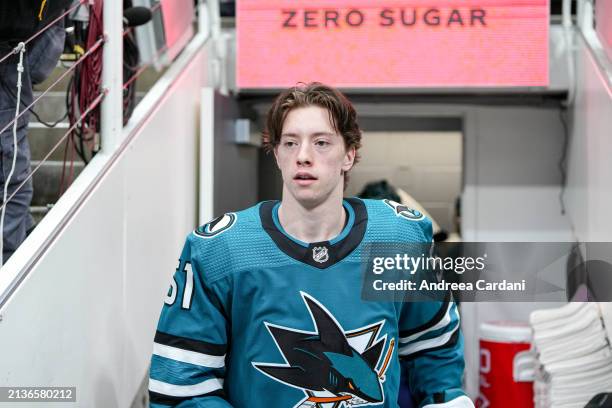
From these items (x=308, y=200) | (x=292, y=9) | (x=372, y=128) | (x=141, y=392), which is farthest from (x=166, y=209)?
(x=372, y=128)

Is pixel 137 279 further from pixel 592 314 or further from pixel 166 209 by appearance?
pixel 592 314

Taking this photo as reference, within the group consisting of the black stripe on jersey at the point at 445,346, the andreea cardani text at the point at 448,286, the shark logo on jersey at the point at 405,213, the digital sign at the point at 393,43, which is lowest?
the black stripe on jersey at the point at 445,346

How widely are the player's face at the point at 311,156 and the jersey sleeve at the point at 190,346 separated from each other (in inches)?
11.6

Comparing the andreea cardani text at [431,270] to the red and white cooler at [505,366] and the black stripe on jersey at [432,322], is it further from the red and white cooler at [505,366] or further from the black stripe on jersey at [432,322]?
the red and white cooler at [505,366]

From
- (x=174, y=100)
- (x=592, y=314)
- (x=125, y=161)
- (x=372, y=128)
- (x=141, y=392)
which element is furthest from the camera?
(x=372, y=128)

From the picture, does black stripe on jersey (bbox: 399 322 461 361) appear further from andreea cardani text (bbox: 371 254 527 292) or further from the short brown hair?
the short brown hair

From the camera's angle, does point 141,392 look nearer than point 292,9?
Yes

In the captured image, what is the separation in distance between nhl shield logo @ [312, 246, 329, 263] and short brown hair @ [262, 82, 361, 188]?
0.26m

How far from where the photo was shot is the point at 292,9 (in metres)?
3.78

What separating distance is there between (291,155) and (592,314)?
5.08ft

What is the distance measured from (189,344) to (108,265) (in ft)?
1.98

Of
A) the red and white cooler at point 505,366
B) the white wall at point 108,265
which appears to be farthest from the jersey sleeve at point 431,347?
the red and white cooler at point 505,366

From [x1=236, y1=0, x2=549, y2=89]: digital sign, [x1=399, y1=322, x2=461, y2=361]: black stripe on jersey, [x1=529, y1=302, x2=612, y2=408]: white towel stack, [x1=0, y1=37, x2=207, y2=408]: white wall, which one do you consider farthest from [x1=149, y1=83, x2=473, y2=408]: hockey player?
[x1=236, y1=0, x2=549, y2=89]: digital sign

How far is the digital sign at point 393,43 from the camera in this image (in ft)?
12.2
